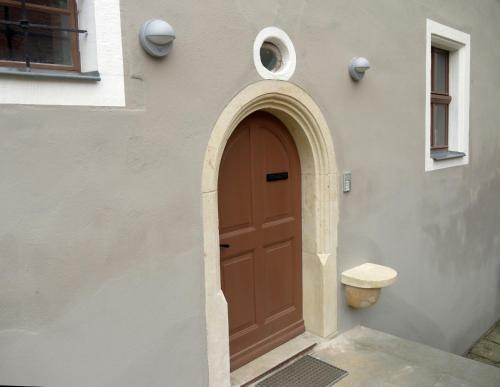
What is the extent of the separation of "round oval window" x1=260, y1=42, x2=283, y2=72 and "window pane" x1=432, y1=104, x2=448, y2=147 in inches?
126

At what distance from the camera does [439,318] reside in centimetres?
600

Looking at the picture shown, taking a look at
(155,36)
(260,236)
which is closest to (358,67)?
(260,236)

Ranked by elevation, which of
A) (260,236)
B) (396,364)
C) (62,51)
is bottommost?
(396,364)

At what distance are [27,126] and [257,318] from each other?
241cm

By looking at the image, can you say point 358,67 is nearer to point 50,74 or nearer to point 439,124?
A: point 439,124

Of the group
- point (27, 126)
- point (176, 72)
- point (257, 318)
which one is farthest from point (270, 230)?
point (27, 126)

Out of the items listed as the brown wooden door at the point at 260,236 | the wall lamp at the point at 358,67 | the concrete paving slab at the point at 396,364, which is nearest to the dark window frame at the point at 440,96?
the wall lamp at the point at 358,67

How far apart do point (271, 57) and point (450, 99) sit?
364cm

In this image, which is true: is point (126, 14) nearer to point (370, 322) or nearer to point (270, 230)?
point (270, 230)

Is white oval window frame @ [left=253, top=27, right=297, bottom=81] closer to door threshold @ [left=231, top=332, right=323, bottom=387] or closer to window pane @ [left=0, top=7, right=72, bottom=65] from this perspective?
window pane @ [left=0, top=7, right=72, bottom=65]

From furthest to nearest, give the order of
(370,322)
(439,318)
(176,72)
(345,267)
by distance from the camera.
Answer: (439,318) < (370,322) < (345,267) < (176,72)

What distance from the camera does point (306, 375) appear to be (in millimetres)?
3600

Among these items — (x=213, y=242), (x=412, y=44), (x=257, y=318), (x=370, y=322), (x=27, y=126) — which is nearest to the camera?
(x=27, y=126)

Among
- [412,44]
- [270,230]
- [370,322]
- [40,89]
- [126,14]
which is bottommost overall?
[370,322]
